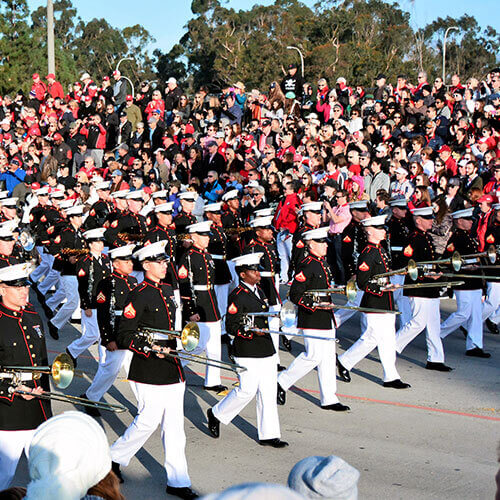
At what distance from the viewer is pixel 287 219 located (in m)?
14.6

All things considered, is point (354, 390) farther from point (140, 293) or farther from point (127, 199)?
point (127, 199)

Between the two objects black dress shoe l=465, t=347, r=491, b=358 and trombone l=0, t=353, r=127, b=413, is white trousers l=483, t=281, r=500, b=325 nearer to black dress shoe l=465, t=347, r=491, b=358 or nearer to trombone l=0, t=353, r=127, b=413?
black dress shoe l=465, t=347, r=491, b=358

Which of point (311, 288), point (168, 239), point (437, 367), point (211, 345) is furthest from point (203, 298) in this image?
point (437, 367)

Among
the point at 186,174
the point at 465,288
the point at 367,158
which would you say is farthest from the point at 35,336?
the point at 186,174

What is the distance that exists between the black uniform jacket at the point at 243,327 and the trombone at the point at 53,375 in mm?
1907

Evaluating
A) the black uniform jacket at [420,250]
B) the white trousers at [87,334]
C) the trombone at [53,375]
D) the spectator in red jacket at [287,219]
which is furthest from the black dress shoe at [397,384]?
the spectator in red jacket at [287,219]

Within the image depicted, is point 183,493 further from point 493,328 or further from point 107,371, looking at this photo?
point 493,328

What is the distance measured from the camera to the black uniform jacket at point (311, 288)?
893cm

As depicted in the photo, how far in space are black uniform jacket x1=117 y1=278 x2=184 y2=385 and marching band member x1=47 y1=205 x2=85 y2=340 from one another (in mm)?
5216

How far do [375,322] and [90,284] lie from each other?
3.43m

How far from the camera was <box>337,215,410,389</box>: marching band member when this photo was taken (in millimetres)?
9492

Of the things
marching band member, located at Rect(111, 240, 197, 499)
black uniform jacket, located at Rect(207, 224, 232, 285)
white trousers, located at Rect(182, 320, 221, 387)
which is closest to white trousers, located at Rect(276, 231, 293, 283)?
black uniform jacket, located at Rect(207, 224, 232, 285)

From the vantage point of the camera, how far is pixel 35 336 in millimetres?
6422

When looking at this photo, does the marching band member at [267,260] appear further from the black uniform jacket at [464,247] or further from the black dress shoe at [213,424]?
the black dress shoe at [213,424]
